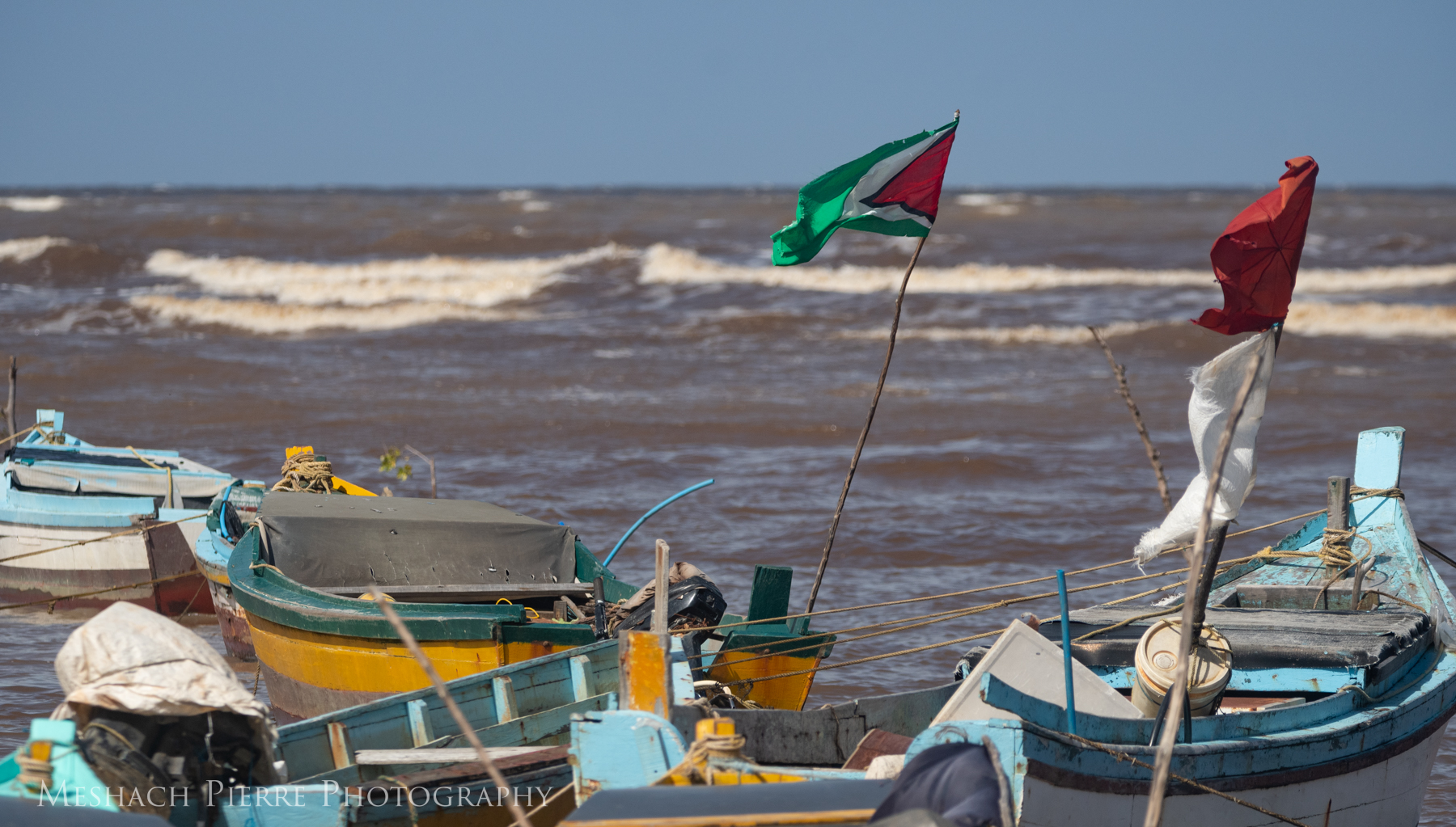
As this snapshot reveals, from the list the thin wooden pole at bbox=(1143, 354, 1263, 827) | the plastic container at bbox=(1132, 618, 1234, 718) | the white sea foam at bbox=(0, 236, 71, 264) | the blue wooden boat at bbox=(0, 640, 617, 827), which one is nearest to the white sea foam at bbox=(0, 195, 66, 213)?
the white sea foam at bbox=(0, 236, 71, 264)

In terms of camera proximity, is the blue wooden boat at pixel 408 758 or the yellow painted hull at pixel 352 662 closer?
→ the blue wooden boat at pixel 408 758

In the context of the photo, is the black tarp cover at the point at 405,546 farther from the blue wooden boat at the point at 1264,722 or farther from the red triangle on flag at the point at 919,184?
the blue wooden boat at the point at 1264,722

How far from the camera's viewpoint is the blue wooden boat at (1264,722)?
439 centimetres

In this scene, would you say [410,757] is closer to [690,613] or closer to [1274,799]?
[690,613]

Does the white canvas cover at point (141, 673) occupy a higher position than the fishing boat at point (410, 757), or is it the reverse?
the white canvas cover at point (141, 673)

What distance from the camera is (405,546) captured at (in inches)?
293

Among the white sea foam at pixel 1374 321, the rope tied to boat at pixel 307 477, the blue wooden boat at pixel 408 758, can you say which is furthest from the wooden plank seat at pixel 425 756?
the white sea foam at pixel 1374 321

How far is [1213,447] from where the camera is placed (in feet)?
15.6

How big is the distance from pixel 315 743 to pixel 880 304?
26.2 meters

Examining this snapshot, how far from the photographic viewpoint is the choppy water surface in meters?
11.6

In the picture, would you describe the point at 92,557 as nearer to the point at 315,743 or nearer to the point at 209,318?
the point at 315,743

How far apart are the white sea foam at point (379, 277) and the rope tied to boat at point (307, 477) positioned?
74.4 ft

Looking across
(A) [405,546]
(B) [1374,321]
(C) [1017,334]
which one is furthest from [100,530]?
(B) [1374,321]

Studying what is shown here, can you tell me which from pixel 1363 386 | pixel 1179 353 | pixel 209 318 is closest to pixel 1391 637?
pixel 1363 386
